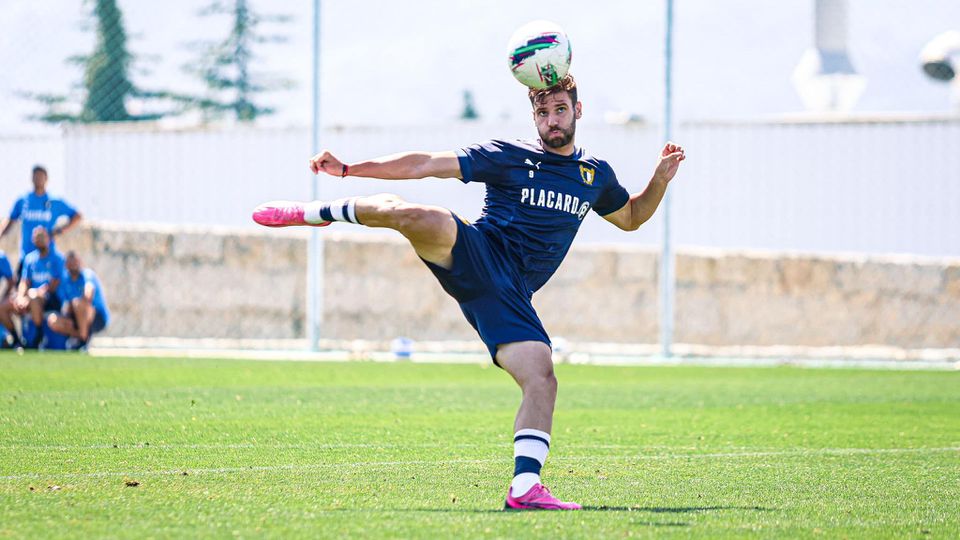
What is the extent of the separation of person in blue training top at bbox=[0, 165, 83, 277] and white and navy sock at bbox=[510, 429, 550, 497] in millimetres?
13893

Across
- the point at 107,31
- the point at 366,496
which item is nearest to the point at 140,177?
the point at 107,31

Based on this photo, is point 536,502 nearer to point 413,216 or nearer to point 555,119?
point 413,216

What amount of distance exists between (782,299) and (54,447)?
500 inches

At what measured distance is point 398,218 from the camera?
21.3 ft

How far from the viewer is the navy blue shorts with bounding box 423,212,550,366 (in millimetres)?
6762

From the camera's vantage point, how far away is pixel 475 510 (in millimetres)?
6359

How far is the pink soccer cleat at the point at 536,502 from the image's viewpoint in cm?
641

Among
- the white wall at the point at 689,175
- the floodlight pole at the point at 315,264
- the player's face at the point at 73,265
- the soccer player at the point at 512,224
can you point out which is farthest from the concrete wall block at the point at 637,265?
the soccer player at the point at 512,224

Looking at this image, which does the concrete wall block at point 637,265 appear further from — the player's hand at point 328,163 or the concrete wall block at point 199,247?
the player's hand at point 328,163

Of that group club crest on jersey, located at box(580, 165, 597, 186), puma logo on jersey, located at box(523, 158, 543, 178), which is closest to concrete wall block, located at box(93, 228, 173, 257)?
club crest on jersey, located at box(580, 165, 597, 186)

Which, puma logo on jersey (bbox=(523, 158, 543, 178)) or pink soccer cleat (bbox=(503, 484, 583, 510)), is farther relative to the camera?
puma logo on jersey (bbox=(523, 158, 543, 178))

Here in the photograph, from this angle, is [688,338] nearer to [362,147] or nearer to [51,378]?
[362,147]

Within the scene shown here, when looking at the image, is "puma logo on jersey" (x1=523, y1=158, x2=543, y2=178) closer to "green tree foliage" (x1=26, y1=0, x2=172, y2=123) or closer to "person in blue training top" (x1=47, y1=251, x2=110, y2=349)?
"person in blue training top" (x1=47, y1=251, x2=110, y2=349)

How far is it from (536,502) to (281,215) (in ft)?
5.76
